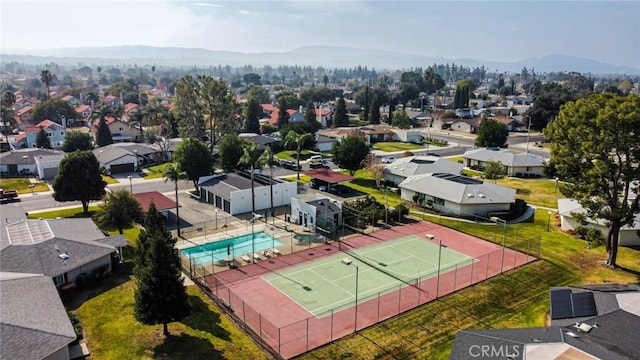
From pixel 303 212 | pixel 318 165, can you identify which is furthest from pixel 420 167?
pixel 303 212

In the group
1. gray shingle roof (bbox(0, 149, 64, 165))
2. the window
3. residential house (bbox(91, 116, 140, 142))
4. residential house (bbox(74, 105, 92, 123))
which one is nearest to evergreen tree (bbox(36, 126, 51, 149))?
gray shingle roof (bbox(0, 149, 64, 165))

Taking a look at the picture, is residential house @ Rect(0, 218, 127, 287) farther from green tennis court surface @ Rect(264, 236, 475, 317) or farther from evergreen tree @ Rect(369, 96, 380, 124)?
evergreen tree @ Rect(369, 96, 380, 124)

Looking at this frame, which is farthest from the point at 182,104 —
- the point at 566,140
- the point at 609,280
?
the point at 609,280

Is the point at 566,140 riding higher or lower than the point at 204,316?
higher

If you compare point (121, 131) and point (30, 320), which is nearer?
point (30, 320)

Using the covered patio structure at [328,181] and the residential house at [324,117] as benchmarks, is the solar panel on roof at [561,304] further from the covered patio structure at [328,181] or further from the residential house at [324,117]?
the residential house at [324,117]

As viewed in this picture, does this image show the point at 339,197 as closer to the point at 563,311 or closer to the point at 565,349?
the point at 563,311

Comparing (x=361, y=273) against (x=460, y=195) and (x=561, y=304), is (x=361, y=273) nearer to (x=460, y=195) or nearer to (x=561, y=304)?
(x=561, y=304)
